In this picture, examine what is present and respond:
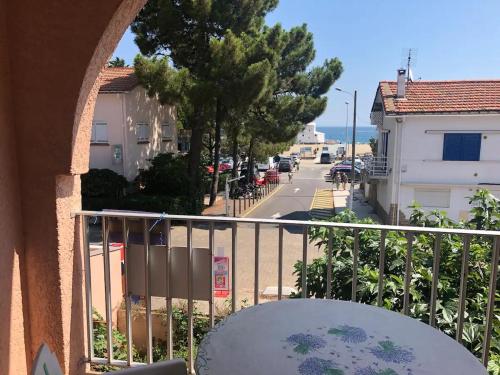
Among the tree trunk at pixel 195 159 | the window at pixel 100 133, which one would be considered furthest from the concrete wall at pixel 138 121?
the tree trunk at pixel 195 159

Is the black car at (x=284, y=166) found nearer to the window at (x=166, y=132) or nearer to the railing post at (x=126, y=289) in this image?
the window at (x=166, y=132)

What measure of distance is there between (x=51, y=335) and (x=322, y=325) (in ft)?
4.82

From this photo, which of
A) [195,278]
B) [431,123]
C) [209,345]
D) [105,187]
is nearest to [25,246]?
[195,278]

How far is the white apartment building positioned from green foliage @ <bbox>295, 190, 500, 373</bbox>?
1243cm

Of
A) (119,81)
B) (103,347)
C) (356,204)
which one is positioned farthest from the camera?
(356,204)

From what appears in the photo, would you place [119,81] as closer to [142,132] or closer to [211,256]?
[142,132]

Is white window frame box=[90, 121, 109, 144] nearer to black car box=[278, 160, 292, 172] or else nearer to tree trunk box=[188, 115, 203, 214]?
tree trunk box=[188, 115, 203, 214]

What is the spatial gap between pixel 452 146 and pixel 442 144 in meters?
0.35

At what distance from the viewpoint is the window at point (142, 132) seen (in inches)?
674

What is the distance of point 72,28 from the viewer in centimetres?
189

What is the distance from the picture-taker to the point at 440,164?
15.5 meters

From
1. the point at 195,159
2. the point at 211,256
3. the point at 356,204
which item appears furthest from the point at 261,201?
the point at 211,256

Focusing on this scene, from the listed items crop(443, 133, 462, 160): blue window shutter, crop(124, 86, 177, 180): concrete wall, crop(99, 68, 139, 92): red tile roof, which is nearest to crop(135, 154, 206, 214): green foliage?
crop(124, 86, 177, 180): concrete wall

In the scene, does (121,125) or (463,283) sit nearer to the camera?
(463,283)
